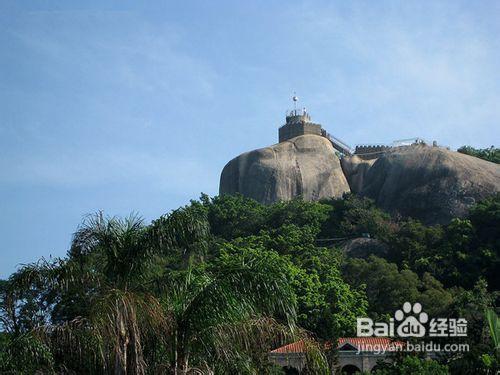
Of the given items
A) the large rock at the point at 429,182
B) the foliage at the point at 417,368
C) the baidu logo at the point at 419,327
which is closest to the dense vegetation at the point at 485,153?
the large rock at the point at 429,182

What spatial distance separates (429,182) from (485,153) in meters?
8.18

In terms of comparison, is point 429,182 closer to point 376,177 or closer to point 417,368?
point 376,177

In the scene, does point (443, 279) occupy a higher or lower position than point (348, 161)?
lower

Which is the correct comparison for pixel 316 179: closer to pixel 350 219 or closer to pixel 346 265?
pixel 350 219

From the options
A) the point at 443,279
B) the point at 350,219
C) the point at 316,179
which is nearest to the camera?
the point at 443,279

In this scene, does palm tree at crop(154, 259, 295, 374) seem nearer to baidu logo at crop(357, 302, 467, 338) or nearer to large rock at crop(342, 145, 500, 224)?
baidu logo at crop(357, 302, 467, 338)

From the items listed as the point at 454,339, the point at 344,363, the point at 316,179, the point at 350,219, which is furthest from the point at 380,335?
the point at 316,179

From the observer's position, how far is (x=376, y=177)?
54.3 meters

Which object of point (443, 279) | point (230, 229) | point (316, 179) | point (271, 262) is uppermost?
point (316, 179)

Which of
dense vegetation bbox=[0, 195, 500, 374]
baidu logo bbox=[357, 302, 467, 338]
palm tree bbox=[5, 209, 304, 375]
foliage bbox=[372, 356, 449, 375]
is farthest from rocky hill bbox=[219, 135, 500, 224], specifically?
palm tree bbox=[5, 209, 304, 375]

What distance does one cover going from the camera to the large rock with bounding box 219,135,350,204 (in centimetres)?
5631

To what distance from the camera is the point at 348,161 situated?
5891 centimetres

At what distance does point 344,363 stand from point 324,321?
2.91 m

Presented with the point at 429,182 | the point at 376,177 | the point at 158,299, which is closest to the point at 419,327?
the point at 158,299
